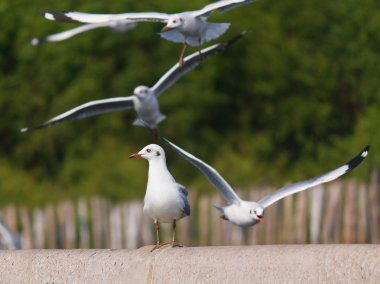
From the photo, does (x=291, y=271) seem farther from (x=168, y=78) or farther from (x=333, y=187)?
(x=333, y=187)

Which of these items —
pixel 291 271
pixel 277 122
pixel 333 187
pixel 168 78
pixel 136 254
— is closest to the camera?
pixel 291 271

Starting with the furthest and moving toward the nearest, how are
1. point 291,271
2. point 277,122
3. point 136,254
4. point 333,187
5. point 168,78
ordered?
point 277,122 → point 333,187 → point 168,78 → point 136,254 → point 291,271

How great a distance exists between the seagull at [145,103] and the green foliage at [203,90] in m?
13.1

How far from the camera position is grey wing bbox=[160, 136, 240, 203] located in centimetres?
716

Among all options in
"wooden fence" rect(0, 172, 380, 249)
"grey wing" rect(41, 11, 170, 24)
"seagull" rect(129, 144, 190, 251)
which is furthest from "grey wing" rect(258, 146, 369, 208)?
"wooden fence" rect(0, 172, 380, 249)

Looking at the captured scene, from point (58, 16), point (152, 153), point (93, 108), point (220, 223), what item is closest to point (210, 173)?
point (152, 153)

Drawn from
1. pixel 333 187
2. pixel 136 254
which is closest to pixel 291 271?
pixel 136 254

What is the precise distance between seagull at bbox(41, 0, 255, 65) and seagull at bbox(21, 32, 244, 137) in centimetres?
14

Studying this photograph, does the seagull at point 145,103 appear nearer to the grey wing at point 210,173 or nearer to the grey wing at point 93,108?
the grey wing at point 93,108

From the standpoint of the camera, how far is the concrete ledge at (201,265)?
17.2 ft

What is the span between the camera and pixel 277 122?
25.7m

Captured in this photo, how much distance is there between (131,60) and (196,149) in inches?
87.3

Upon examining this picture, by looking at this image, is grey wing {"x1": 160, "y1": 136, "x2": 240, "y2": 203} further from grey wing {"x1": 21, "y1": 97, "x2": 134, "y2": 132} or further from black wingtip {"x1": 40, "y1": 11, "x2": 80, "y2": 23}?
black wingtip {"x1": 40, "y1": 11, "x2": 80, "y2": 23}

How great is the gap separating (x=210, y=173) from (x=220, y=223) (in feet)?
29.6
